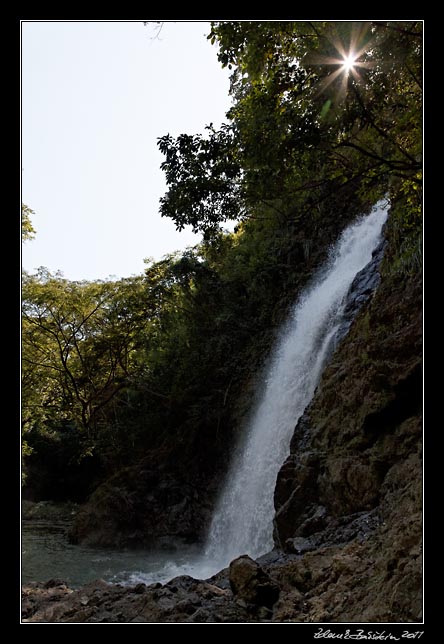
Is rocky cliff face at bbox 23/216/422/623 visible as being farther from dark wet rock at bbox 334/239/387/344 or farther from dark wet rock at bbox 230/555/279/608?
dark wet rock at bbox 334/239/387/344

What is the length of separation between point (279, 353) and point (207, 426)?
434 centimetres

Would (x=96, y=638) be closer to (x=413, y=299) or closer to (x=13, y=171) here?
(x=13, y=171)

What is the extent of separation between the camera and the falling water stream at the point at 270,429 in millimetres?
11672

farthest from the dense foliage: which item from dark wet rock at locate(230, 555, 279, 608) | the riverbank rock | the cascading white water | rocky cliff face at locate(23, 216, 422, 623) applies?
dark wet rock at locate(230, 555, 279, 608)

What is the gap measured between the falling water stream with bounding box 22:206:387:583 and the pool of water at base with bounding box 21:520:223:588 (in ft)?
0.17

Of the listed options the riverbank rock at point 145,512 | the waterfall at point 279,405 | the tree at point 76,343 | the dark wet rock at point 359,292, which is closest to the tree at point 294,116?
the dark wet rock at point 359,292

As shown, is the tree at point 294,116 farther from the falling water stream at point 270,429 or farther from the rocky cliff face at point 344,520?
the falling water stream at point 270,429

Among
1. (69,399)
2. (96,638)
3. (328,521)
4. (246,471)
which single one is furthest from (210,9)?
(69,399)

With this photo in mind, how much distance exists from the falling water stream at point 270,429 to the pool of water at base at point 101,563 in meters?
0.05

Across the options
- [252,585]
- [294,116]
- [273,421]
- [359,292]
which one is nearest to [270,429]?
[273,421]

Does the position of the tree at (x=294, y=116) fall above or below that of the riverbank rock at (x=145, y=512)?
above

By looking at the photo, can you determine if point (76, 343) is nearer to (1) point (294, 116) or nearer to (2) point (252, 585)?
(2) point (252, 585)

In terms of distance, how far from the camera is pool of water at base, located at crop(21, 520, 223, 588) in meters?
11.1

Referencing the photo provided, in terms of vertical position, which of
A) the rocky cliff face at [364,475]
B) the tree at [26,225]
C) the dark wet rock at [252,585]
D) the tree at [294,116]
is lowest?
the dark wet rock at [252,585]
